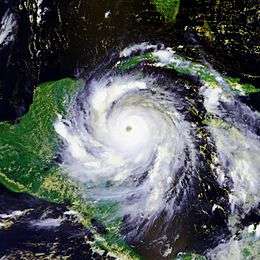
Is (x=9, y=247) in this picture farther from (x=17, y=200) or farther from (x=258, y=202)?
(x=258, y=202)

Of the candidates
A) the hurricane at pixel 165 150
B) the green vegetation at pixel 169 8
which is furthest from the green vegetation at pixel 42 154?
the green vegetation at pixel 169 8

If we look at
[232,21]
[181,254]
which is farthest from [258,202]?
[232,21]

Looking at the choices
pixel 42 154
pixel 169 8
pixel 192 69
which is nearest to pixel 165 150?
pixel 192 69

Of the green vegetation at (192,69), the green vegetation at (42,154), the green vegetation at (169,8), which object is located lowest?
the green vegetation at (42,154)

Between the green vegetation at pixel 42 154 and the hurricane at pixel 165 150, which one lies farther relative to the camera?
the green vegetation at pixel 42 154

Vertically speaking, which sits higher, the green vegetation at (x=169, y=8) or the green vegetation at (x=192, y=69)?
the green vegetation at (x=169, y=8)

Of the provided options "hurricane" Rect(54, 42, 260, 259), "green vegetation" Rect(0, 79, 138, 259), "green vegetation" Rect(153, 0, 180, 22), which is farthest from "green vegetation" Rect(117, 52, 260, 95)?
"green vegetation" Rect(0, 79, 138, 259)

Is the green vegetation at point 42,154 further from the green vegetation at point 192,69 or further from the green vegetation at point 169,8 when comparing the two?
the green vegetation at point 169,8
